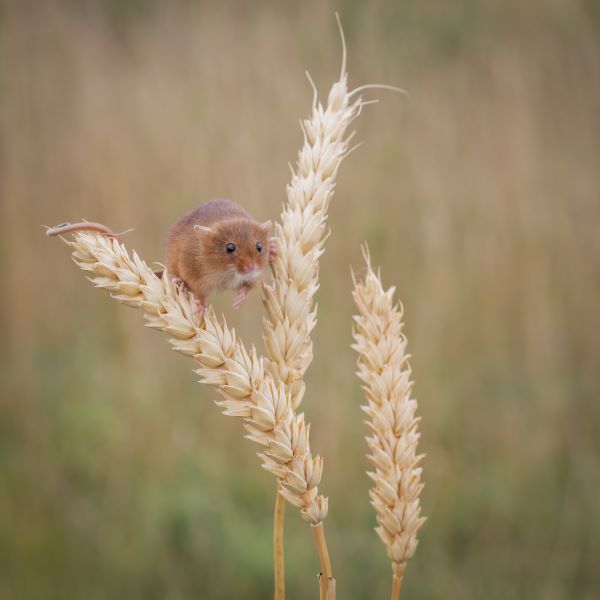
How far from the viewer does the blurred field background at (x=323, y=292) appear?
375cm

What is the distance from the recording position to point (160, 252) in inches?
184

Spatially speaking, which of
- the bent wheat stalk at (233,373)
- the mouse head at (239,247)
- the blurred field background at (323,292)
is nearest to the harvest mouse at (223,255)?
the mouse head at (239,247)

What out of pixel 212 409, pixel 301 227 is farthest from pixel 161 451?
pixel 301 227

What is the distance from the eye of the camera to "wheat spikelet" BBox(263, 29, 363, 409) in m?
0.98

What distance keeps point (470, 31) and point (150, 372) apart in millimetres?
3397

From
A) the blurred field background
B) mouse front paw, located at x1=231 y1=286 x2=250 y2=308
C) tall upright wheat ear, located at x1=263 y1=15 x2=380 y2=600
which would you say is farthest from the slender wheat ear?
the blurred field background

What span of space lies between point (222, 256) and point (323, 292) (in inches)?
119

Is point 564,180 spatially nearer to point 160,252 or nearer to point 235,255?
point 160,252

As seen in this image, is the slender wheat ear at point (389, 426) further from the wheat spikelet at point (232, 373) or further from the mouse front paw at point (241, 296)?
the mouse front paw at point (241, 296)

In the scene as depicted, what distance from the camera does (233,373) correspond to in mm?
928

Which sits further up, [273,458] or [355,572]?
[273,458]

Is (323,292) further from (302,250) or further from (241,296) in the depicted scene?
(302,250)

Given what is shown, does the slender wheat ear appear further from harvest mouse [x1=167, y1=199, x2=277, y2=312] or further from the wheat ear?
harvest mouse [x1=167, y1=199, x2=277, y2=312]

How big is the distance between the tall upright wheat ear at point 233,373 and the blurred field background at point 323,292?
111 inches
